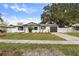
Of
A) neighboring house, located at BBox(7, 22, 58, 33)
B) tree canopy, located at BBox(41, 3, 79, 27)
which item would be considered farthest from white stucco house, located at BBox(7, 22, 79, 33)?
tree canopy, located at BBox(41, 3, 79, 27)

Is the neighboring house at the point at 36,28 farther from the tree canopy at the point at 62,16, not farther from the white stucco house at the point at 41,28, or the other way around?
the tree canopy at the point at 62,16

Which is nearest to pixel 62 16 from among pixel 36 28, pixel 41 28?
pixel 41 28

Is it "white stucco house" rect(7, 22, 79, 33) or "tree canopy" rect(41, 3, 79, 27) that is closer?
"tree canopy" rect(41, 3, 79, 27)

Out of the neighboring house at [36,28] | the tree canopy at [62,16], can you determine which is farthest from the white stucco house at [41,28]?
the tree canopy at [62,16]

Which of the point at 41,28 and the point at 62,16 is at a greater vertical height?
the point at 62,16

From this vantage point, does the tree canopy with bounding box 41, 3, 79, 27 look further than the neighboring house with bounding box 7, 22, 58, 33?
No

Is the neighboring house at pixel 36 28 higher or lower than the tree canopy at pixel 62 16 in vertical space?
lower

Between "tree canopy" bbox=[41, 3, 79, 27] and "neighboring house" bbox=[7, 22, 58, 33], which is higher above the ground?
"tree canopy" bbox=[41, 3, 79, 27]

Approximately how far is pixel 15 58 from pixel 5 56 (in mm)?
332

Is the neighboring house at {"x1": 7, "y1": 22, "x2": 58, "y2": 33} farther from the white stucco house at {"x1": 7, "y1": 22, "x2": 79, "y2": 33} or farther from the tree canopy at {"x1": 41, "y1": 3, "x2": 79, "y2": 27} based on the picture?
the tree canopy at {"x1": 41, "y1": 3, "x2": 79, "y2": 27}

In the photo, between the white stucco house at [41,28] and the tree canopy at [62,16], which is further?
the white stucco house at [41,28]

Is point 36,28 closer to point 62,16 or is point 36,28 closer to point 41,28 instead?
point 41,28

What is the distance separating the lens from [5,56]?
6059 mm

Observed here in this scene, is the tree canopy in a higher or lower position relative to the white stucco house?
higher
